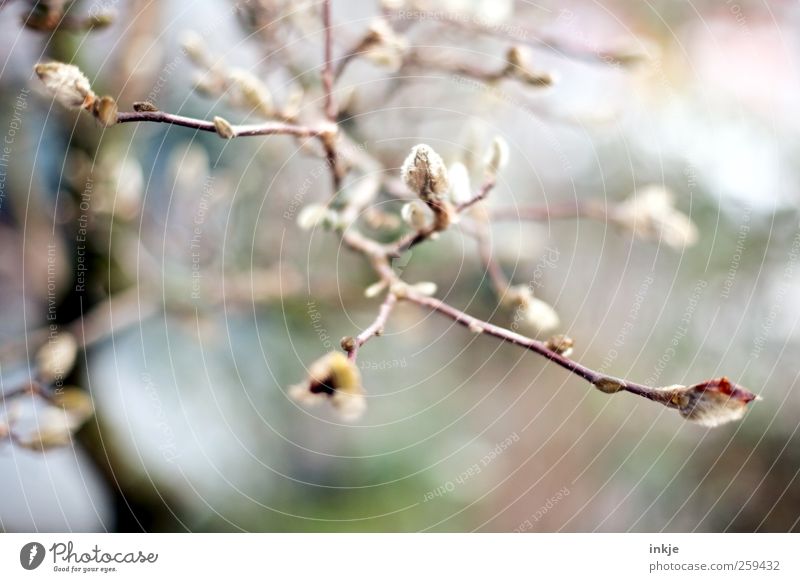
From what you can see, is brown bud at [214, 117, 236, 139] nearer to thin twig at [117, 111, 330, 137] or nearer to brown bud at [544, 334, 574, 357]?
thin twig at [117, 111, 330, 137]

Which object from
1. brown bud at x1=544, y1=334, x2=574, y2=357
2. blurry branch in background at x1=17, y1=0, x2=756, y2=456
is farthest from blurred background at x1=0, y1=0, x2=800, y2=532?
brown bud at x1=544, y1=334, x2=574, y2=357

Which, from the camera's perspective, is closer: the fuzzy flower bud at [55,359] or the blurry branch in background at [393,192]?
the blurry branch in background at [393,192]

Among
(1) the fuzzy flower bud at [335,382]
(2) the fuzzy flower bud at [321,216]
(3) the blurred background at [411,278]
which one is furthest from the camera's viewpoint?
(3) the blurred background at [411,278]

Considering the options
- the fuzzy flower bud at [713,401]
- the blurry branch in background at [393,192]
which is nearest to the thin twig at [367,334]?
the blurry branch in background at [393,192]

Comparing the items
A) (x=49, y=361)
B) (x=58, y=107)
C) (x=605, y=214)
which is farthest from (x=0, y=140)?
(x=605, y=214)

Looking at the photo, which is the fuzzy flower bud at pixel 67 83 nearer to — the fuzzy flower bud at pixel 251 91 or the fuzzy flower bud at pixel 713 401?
the fuzzy flower bud at pixel 251 91

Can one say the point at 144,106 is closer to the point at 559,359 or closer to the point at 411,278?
the point at 559,359

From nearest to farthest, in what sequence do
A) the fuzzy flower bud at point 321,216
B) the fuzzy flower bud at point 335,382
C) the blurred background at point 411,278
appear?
the fuzzy flower bud at point 335,382 < the fuzzy flower bud at point 321,216 < the blurred background at point 411,278
